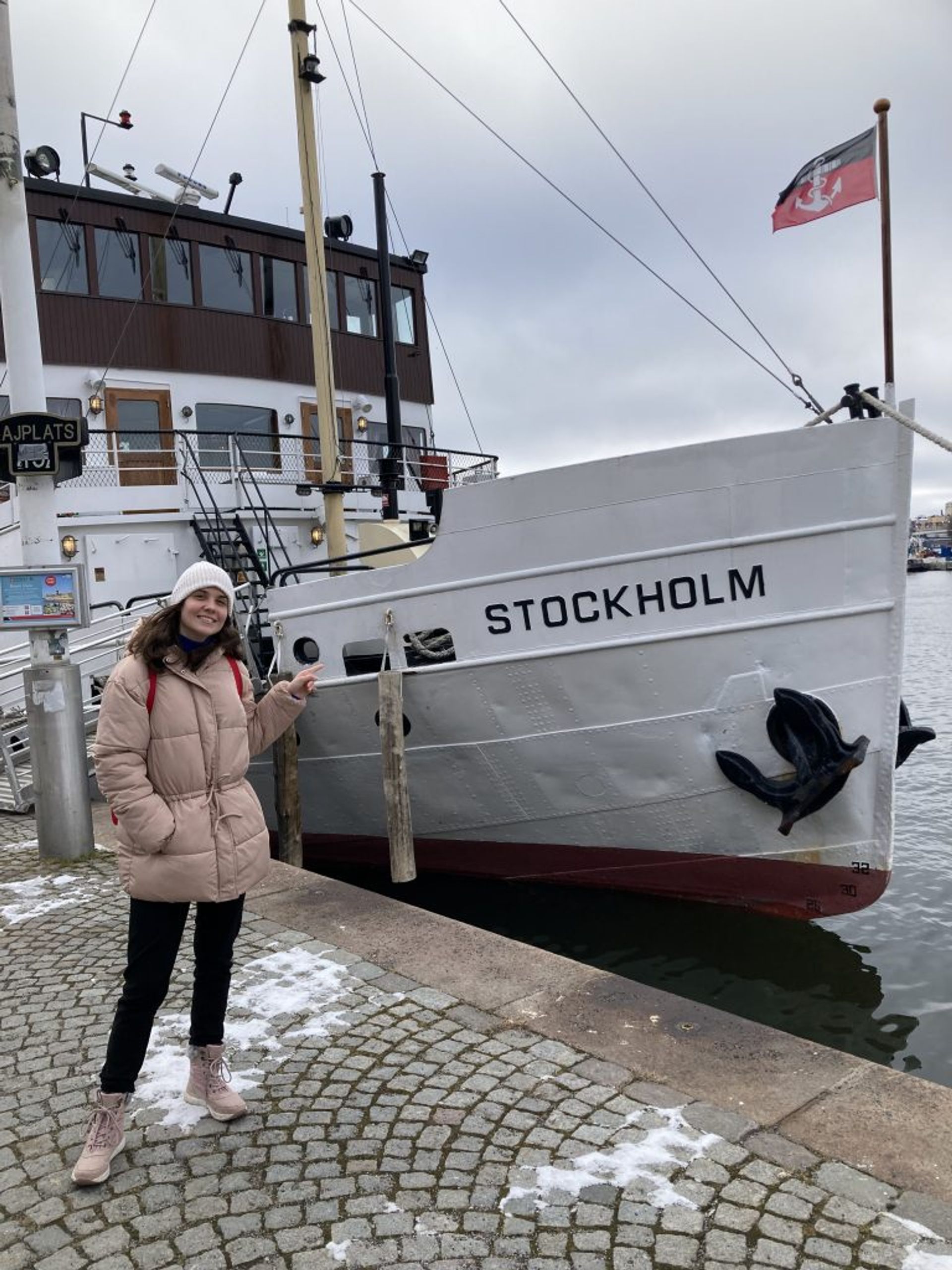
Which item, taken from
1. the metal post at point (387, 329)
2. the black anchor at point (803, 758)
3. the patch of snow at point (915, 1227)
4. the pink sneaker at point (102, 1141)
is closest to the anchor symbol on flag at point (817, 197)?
the black anchor at point (803, 758)

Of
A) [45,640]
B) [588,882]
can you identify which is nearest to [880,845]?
[588,882]

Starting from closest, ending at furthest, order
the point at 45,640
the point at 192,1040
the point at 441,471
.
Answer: the point at 192,1040 < the point at 45,640 < the point at 441,471

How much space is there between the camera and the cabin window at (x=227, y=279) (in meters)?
13.6

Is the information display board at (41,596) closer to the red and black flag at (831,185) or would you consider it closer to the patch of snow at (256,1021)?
the patch of snow at (256,1021)

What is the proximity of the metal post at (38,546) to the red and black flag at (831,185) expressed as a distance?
4751mm

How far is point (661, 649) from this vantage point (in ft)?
19.9

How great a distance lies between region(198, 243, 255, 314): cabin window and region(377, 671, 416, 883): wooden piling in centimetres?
901

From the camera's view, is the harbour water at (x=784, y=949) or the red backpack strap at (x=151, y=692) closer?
the red backpack strap at (x=151, y=692)

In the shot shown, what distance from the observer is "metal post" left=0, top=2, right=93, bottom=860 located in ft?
20.6

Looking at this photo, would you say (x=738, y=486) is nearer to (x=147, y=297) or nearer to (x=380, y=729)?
(x=380, y=729)

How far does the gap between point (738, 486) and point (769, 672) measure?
115cm

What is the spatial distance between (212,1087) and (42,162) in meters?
13.4

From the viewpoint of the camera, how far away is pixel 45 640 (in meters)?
6.54

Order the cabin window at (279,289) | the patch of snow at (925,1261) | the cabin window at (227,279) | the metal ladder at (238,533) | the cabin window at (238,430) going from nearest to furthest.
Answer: the patch of snow at (925,1261) < the metal ladder at (238,533) < the cabin window at (238,430) < the cabin window at (227,279) < the cabin window at (279,289)
